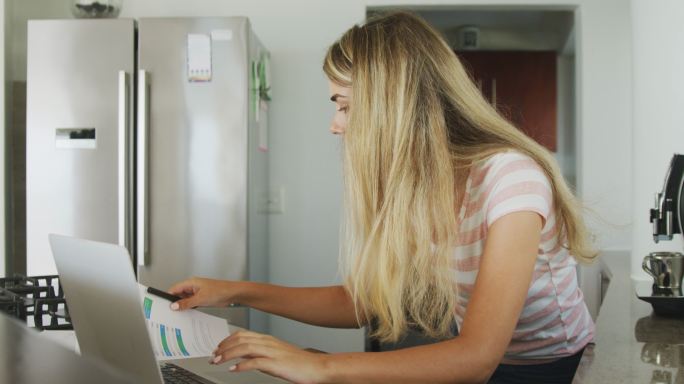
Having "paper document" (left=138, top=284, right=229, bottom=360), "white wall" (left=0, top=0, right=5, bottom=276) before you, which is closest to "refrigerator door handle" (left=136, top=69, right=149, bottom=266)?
"white wall" (left=0, top=0, right=5, bottom=276)

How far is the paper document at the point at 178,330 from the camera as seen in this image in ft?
3.79

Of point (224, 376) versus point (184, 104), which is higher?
point (184, 104)

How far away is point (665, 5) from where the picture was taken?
2.07 metres

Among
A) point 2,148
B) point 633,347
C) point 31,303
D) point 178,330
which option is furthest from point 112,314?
point 2,148

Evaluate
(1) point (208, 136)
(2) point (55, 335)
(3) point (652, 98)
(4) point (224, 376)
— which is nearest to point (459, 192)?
(4) point (224, 376)

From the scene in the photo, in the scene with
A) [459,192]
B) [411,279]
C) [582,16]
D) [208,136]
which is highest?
[582,16]

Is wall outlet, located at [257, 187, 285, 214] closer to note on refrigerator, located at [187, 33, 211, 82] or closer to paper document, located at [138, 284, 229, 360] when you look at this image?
note on refrigerator, located at [187, 33, 211, 82]

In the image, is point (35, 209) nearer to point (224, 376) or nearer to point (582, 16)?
point (224, 376)

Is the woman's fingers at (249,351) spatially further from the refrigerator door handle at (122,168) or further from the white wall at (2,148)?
the white wall at (2,148)

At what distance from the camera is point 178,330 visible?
1.20m

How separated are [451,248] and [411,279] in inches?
4.5

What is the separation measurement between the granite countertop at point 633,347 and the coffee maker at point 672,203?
7.3 inches

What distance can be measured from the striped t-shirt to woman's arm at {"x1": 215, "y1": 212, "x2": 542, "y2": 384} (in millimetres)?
67

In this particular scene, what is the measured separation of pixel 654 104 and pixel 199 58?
1.62 metres
